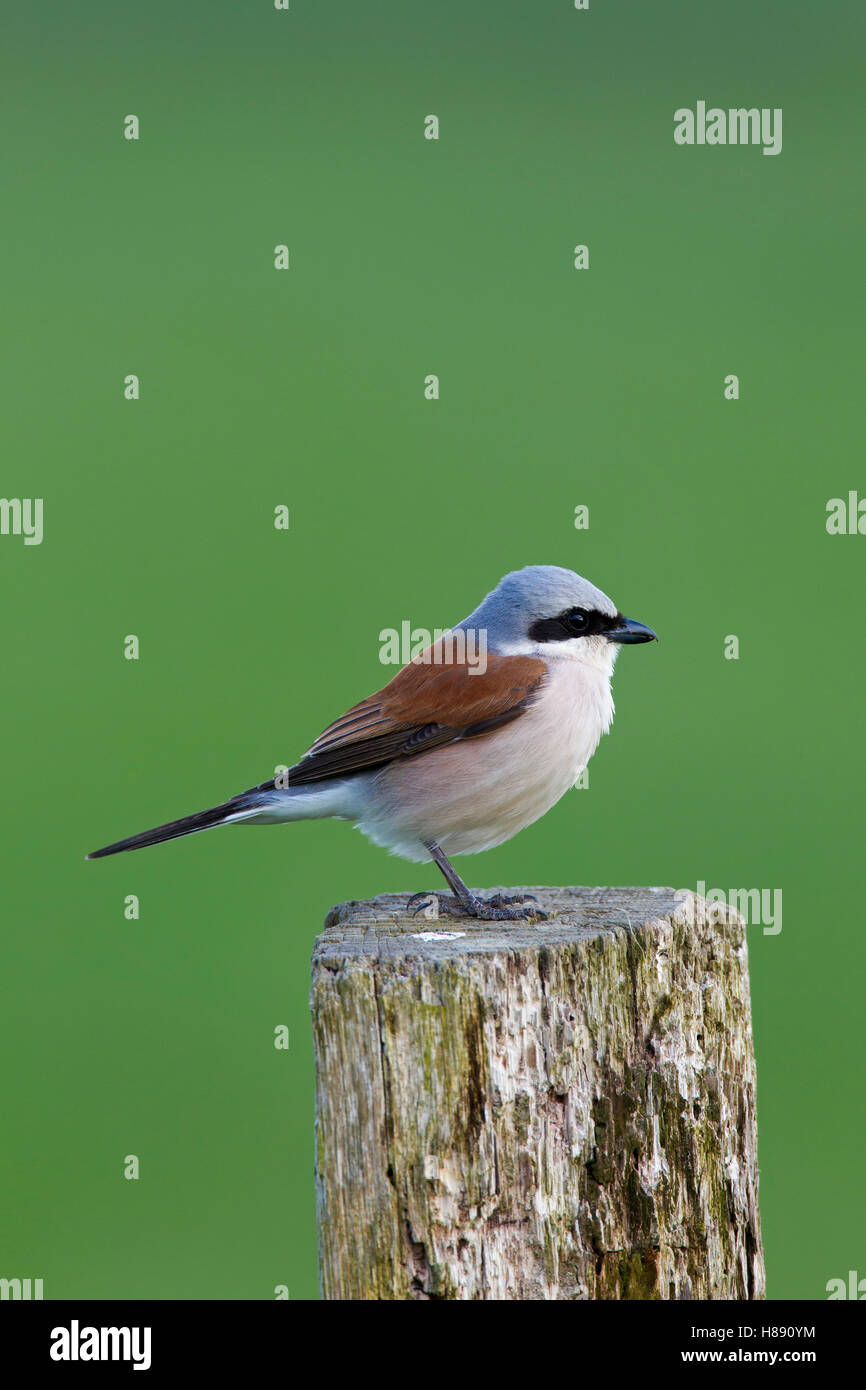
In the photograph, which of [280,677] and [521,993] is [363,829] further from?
[280,677]

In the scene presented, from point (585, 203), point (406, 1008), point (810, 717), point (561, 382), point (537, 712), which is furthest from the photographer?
point (585, 203)

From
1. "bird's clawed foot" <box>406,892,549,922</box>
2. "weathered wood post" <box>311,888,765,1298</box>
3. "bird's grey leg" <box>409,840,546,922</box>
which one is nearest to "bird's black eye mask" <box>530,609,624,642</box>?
"bird's grey leg" <box>409,840,546,922</box>

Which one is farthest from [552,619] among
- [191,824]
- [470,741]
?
[191,824]

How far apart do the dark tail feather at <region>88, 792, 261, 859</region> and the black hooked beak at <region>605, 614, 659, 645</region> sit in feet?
4.63

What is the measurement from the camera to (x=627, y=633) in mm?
5941

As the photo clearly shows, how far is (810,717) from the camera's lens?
40.3 ft

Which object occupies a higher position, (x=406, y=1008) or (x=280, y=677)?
(x=280, y=677)

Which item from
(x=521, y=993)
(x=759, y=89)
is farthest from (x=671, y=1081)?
(x=759, y=89)

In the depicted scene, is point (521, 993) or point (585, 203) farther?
point (585, 203)

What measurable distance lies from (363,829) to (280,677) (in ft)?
21.5

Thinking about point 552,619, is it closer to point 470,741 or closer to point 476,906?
point 470,741

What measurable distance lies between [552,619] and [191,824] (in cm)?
148

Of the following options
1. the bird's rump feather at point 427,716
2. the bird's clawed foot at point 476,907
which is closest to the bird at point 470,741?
the bird's rump feather at point 427,716

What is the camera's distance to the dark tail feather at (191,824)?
5.43m
